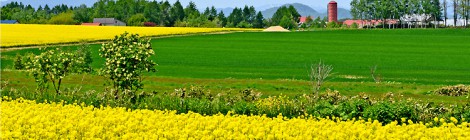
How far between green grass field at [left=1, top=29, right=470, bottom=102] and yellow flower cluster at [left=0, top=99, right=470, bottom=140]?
46.4ft

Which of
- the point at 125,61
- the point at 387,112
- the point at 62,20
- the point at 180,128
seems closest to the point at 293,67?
the point at 125,61

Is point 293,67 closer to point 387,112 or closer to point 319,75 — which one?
point 319,75

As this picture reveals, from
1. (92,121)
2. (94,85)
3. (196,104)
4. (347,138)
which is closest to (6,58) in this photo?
(94,85)

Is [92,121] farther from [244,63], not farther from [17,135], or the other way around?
[244,63]

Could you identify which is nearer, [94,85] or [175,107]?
[175,107]

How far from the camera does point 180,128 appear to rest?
15602 mm

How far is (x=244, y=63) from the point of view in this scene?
187 ft

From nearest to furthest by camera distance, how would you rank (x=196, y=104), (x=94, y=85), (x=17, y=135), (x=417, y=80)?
(x=17, y=135), (x=196, y=104), (x=94, y=85), (x=417, y=80)

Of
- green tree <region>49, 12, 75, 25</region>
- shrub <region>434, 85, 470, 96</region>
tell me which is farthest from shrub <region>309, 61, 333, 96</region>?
green tree <region>49, 12, 75, 25</region>

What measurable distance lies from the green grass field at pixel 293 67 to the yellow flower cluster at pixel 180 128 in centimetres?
1415

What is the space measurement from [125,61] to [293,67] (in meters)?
27.8

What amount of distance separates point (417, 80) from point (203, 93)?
20172 mm

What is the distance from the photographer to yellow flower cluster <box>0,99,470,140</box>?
47.3 ft

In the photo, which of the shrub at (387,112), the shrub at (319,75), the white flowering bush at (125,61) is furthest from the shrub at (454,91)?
the white flowering bush at (125,61)
